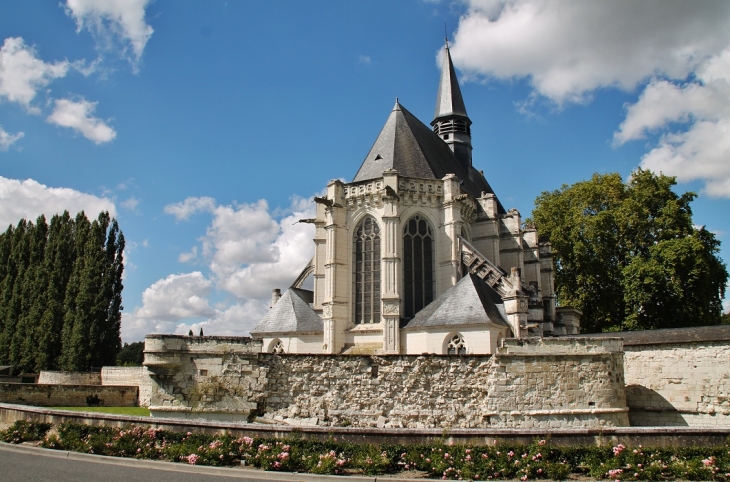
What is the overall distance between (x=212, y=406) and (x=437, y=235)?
39.9ft

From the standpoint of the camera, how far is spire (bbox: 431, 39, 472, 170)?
127 feet

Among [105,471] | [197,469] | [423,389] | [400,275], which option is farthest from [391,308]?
[105,471]

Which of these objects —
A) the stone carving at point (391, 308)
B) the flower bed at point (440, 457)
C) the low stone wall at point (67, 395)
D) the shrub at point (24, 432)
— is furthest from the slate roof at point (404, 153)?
the flower bed at point (440, 457)

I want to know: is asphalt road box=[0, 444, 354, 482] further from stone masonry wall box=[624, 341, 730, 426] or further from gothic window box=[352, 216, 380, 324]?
gothic window box=[352, 216, 380, 324]

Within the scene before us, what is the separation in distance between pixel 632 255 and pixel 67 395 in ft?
93.9

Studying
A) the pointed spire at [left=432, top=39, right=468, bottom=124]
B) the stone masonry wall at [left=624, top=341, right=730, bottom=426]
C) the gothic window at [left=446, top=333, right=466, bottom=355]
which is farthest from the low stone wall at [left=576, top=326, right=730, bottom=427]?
the pointed spire at [left=432, top=39, right=468, bottom=124]

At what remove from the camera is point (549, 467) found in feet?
28.4

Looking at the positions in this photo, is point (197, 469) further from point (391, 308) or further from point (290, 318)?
point (290, 318)

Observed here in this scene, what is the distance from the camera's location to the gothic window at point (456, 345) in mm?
19719

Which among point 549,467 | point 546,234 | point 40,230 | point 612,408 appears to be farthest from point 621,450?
point 40,230

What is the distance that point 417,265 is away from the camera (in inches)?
933

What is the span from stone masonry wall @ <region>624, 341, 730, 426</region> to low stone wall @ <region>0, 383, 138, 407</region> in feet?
67.7

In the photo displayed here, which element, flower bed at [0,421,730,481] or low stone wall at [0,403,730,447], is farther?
low stone wall at [0,403,730,447]

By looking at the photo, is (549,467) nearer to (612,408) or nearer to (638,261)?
(612,408)
